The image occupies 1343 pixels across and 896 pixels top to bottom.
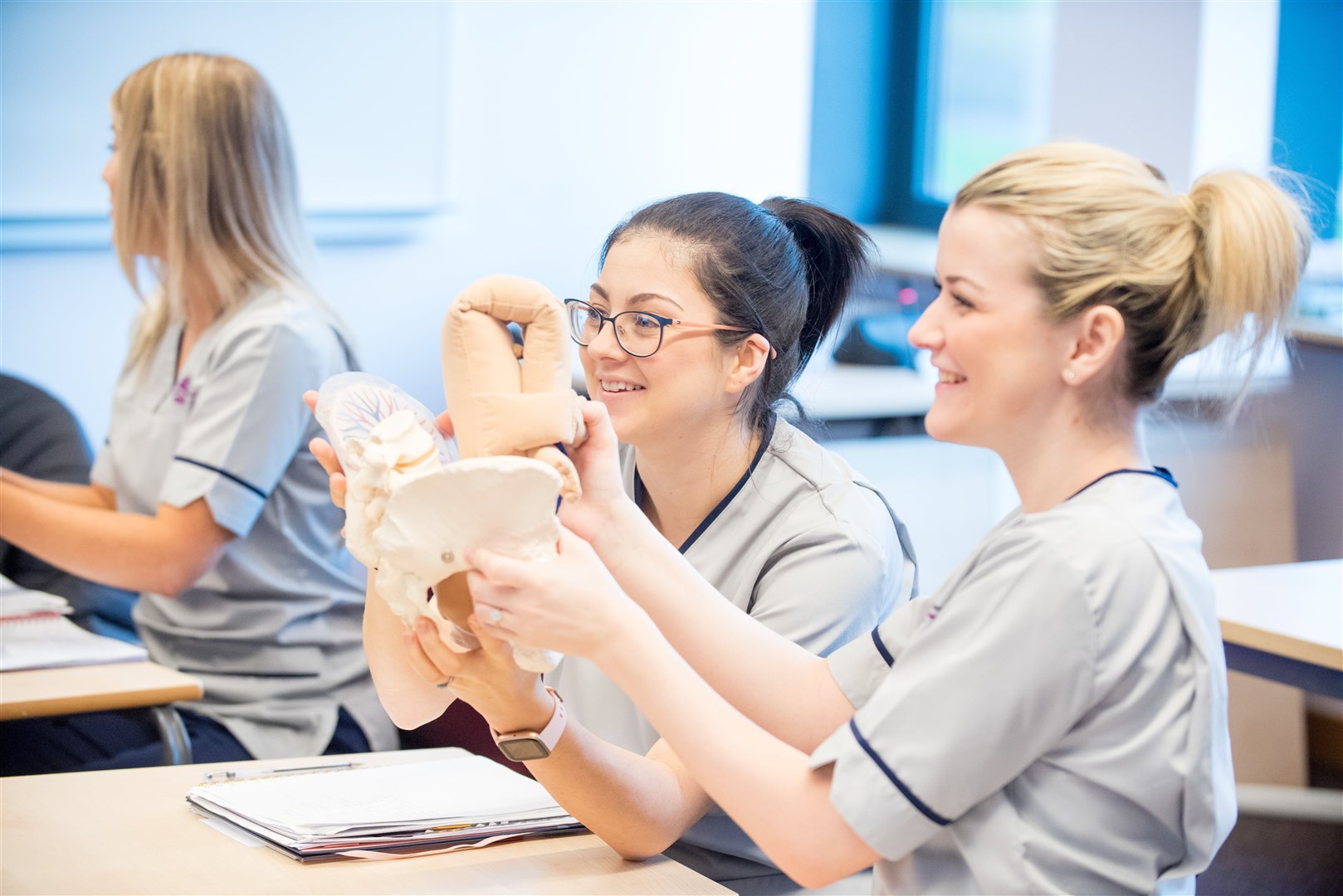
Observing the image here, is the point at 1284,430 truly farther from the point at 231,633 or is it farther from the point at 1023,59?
the point at 231,633

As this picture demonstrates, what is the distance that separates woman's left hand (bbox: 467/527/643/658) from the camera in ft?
3.27

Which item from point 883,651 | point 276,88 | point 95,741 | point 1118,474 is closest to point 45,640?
point 95,741

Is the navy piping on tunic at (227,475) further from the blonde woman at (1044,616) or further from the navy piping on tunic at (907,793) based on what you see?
the navy piping on tunic at (907,793)

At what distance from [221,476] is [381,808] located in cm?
86

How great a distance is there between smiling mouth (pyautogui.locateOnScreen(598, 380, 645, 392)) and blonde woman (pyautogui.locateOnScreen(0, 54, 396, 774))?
70 cm

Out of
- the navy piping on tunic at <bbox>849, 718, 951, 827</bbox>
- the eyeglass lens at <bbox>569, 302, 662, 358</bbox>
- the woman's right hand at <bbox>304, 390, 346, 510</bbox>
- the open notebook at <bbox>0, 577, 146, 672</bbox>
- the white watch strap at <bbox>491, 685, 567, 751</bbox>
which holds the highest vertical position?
the eyeglass lens at <bbox>569, 302, 662, 358</bbox>

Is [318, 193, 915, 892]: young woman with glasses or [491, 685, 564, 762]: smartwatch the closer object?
[491, 685, 564, 762]: smartwatch

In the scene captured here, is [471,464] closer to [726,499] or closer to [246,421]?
[726,499]

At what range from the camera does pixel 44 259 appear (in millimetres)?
2811

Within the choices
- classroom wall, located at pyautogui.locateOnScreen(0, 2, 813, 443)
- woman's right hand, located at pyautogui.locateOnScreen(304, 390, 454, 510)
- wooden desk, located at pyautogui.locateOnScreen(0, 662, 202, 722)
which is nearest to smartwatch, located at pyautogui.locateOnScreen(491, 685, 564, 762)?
woman's right hand, located at pyautogui.locateOnScreen(304, 390, 454, 510)

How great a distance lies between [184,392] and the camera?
208 cm

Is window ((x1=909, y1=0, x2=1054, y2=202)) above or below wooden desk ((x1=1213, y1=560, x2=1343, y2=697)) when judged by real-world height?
above

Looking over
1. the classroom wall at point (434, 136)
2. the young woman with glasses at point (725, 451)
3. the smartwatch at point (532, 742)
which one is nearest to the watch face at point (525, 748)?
the smartwatch at point (532, 742)

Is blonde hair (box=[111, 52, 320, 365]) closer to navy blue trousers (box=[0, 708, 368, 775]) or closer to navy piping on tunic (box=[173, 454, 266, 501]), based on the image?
navy piping on tunic (box=[173, 454, 266, 501])
